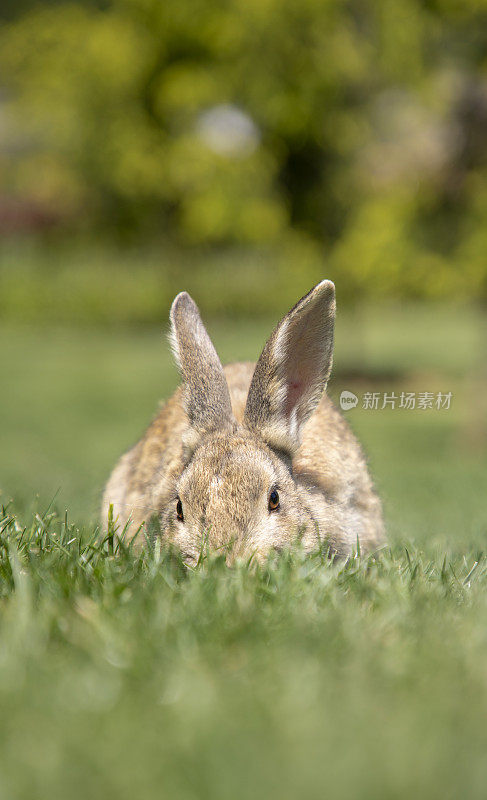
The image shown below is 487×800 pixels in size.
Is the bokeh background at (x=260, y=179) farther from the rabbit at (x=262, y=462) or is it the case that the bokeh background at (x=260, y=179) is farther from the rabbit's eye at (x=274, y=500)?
the rabbit's eye at (x=274, y=500)

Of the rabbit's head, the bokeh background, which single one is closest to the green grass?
the rabbit's head

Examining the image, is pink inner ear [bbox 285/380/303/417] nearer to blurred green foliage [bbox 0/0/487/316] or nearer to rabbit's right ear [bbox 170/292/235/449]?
rabbit's right ear [bbox 170/292/235/449]

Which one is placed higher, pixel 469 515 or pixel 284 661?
pixel 469 515

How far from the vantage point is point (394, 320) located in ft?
88.0

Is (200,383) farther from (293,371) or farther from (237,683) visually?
(237,683)

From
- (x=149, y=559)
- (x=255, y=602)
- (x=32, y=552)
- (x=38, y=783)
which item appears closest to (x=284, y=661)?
(x=255, y=602)

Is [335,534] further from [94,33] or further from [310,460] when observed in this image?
[94,33]

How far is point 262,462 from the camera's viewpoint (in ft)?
10.3

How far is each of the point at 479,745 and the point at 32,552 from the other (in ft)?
5.68

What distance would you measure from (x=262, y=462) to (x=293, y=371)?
0.50m

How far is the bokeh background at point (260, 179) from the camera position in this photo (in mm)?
10445

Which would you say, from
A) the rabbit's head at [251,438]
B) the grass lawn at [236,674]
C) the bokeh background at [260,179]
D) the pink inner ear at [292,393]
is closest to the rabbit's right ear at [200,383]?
the rabbit's head at [251,438]

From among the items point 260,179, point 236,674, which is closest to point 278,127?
point 260,179

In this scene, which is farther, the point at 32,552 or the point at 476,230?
the point at 476,230
